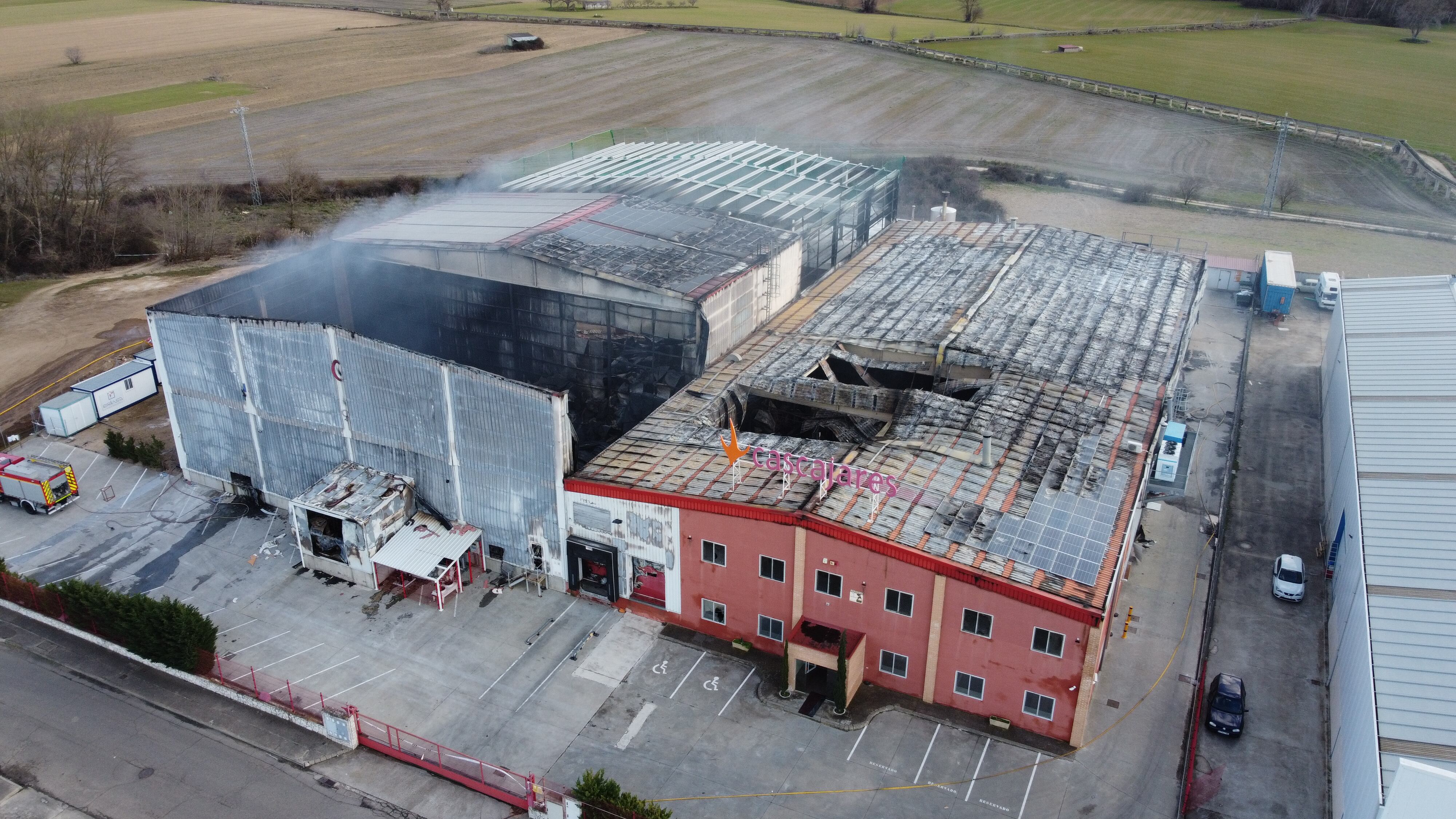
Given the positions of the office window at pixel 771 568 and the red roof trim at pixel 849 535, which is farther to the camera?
the office window at pixel 771 568

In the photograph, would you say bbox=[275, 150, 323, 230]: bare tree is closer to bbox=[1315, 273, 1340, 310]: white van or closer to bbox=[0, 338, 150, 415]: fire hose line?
bbox=[0, 338, 150, 415]: fire hose line

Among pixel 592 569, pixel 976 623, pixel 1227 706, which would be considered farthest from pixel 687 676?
pixel 1227 706

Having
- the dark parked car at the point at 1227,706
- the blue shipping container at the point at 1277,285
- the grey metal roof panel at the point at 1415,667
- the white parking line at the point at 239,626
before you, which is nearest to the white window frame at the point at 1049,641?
the dark parked car at the point at 1227,706

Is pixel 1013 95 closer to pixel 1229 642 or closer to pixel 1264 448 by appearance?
pixel 1264 448

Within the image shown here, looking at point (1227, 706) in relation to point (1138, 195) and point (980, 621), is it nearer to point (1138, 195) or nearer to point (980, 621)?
point (980, 621)

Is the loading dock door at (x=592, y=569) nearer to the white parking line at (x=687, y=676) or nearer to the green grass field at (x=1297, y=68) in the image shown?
the white parking line at (x=687, y=676)

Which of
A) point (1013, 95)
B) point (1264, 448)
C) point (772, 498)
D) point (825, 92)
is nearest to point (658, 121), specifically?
point (825, 92)
